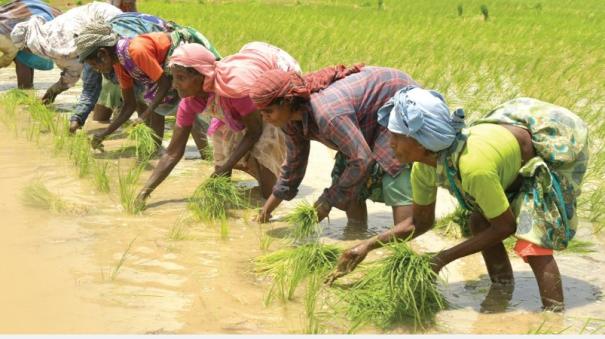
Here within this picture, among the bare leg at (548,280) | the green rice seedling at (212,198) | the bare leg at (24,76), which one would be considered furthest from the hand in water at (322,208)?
the bare leg at (24,76)

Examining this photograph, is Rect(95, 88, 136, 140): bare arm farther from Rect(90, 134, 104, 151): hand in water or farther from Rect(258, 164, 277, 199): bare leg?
Rect(258, 164, 277, 199): bare leg

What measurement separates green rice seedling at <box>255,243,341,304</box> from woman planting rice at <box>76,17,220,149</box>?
82.7 inches

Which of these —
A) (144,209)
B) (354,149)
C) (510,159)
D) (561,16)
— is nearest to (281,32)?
(561,16)

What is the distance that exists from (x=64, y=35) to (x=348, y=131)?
3.77 meters

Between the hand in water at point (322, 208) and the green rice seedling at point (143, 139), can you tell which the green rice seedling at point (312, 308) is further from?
the green rice seedling at point (143, 139)

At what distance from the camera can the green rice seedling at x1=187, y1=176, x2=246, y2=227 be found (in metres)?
4.25

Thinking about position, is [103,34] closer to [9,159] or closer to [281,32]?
[9,159]

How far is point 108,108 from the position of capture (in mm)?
6781

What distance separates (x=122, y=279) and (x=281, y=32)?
759 centimetres

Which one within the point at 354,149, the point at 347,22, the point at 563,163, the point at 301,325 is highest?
the point at 563,163

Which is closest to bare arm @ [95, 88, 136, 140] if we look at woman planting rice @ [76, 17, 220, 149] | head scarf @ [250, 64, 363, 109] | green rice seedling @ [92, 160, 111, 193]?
woman planting rice @ [76, 17, 220, 149]

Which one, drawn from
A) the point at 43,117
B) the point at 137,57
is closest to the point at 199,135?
the point at 137,57

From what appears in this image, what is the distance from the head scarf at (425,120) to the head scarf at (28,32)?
4631 mm

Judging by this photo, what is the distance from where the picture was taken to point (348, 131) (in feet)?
11.7
